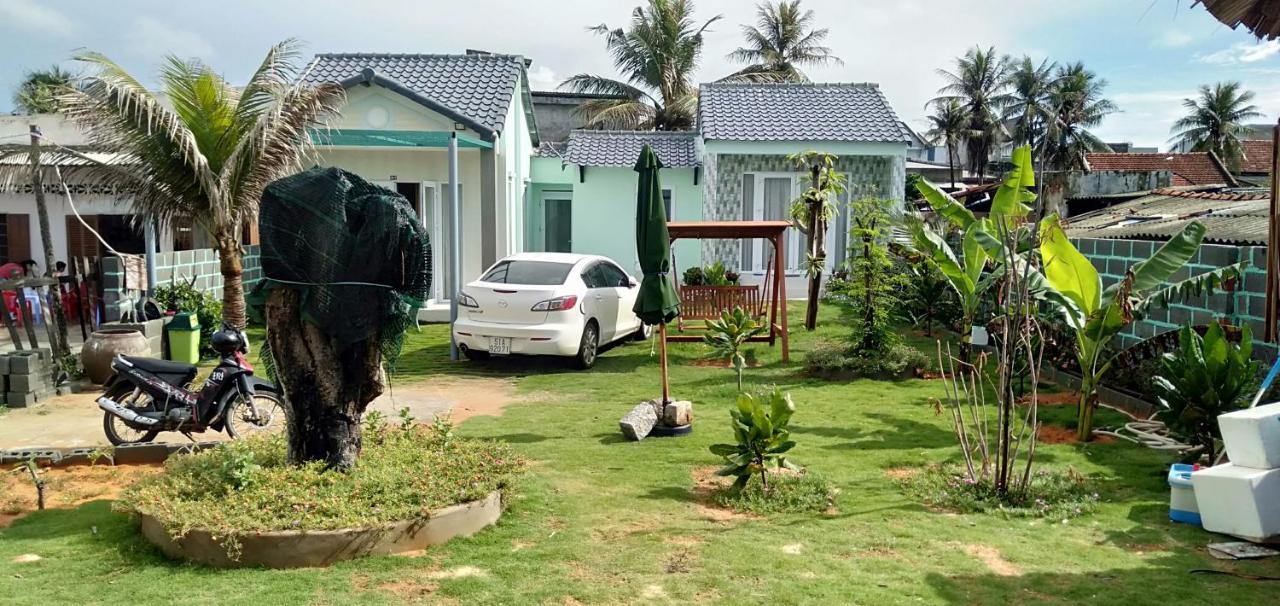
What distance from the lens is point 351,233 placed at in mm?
6367

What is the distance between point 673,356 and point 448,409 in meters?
4.42

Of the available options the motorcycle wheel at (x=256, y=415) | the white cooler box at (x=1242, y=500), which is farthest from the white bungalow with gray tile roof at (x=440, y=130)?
the white cooler box at (x=1242, y=500)

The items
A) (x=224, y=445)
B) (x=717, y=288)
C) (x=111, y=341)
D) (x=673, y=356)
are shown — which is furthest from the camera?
(x=717, y=288)

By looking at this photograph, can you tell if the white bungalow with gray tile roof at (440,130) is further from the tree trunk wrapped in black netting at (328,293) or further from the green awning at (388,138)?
the tree trunk wrapped in black netting at (328,293)

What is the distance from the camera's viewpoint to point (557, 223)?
24.1 m

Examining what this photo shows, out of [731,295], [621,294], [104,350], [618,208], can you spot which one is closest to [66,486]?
[104,350]

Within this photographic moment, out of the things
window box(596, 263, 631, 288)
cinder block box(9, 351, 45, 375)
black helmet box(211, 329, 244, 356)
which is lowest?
cinder block box(9, 351, 45, 375)

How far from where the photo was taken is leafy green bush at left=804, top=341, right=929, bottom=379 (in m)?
12.0

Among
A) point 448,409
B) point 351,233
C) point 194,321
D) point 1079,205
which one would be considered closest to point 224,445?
Answer: point 351,233

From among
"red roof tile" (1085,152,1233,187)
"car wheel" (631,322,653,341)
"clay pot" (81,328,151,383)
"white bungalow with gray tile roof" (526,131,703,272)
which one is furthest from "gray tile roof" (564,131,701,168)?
"red roof tile" (1085,152,1233,187)

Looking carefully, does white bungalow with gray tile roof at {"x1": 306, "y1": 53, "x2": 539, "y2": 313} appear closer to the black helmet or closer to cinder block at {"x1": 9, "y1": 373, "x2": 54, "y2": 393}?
cinder block at {"x1": 9, "y1": 373, "x2": 54, "y2": 393}

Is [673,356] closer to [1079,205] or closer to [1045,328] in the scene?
[1045,328]

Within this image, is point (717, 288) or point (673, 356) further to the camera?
point (717, 288)

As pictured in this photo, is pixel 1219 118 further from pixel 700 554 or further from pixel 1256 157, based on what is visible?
pixel 700 554
